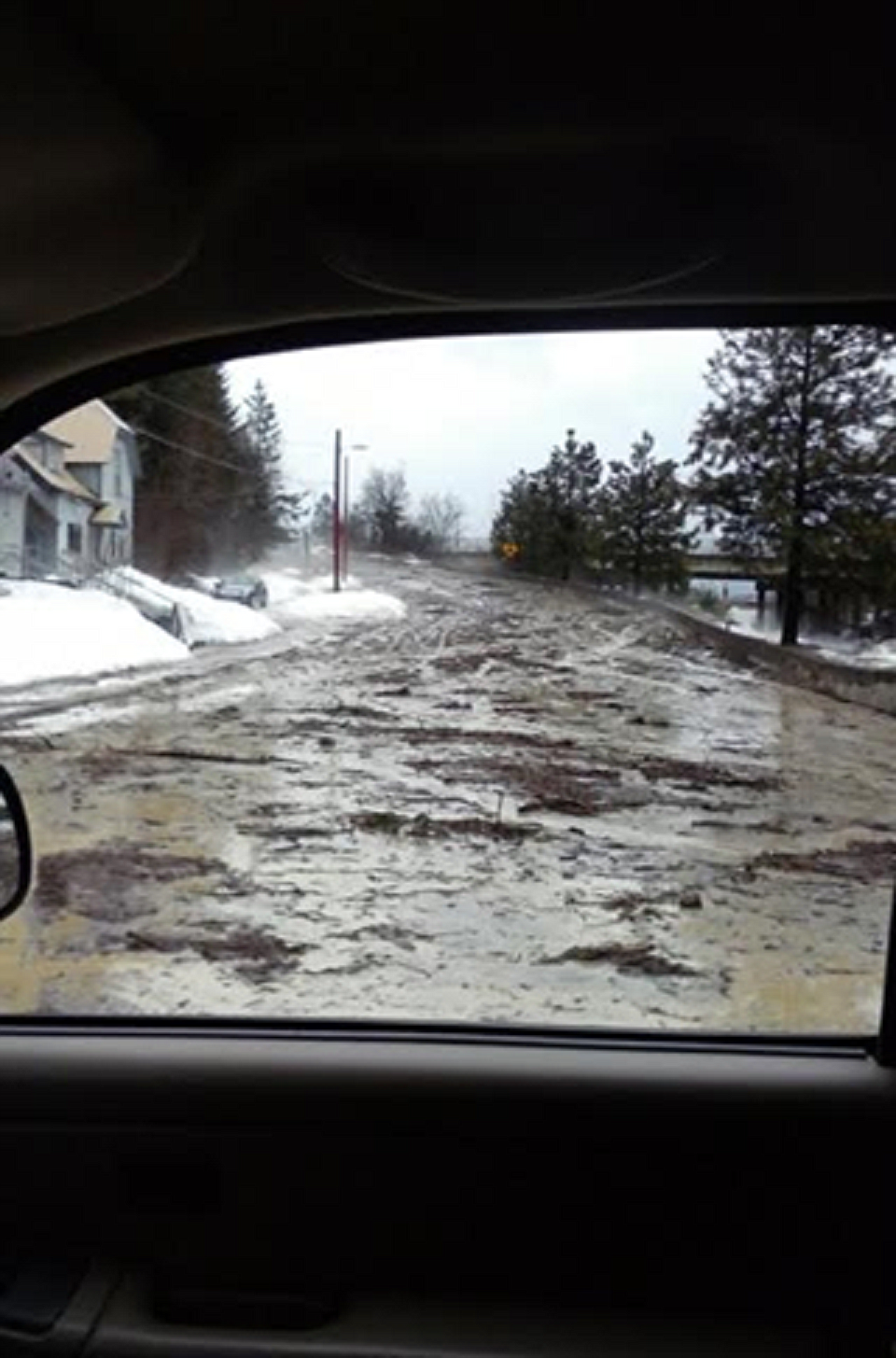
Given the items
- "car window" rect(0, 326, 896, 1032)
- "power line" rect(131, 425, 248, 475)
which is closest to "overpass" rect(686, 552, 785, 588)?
"car window" rect(0, 326, 896, 1032)

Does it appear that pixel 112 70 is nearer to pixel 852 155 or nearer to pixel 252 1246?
pixel 852 155

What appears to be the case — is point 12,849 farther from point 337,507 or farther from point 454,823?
point 454,823

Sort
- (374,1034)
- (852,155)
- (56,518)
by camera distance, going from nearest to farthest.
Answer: (852,155) → (374,1034) → (56,518)

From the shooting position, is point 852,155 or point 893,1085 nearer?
point 852,155

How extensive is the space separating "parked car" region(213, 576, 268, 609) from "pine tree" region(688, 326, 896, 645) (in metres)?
0.92

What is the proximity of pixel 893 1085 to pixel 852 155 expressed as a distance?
1.37 m

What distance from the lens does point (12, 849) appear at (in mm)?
2043

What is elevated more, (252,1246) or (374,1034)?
(374,1034)

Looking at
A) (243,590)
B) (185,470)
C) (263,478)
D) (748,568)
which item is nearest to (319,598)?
(243,590)

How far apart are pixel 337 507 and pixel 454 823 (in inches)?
30.4

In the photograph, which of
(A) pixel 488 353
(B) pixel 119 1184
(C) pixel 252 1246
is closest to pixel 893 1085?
(C) pixel 252 1246

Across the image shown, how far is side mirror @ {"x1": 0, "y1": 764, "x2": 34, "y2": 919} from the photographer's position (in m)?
2.01

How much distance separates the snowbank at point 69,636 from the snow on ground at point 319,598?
252 mm

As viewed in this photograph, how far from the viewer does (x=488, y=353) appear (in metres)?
2.22
